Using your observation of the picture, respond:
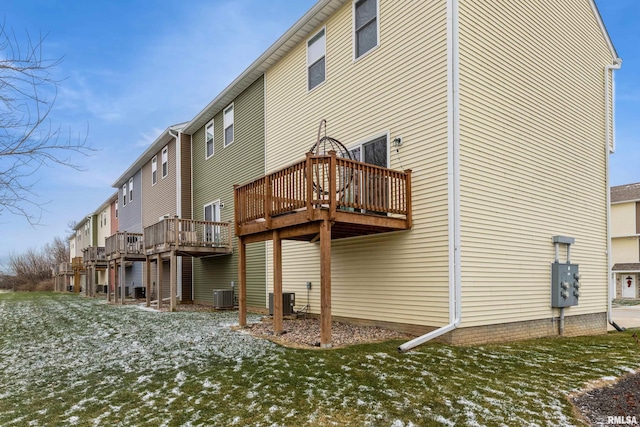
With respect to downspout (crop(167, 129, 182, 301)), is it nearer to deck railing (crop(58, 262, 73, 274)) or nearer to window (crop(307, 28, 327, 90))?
window (crop(307, 28, 327, 90))

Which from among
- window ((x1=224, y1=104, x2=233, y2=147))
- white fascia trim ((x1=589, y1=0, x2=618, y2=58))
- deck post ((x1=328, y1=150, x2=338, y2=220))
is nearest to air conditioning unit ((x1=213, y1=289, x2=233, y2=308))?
window ((x1=224, y1=104, x2=233, y2=147))

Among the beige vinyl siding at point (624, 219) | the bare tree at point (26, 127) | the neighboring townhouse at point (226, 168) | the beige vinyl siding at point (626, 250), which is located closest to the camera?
the bare tree at point (26, 127)

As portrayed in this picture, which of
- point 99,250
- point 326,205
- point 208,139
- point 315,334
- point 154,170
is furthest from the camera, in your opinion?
point 99,250

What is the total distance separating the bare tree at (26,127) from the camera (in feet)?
15.0

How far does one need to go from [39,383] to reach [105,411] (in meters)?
1.87

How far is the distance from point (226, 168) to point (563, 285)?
11.8 metres

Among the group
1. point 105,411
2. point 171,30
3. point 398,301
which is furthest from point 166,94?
point 105,411

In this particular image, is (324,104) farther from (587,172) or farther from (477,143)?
(587,172)

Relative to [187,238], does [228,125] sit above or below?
above

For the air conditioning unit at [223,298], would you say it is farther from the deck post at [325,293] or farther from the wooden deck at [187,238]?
the deck post at [325,293]

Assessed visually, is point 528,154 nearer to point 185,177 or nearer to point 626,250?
point 185,177

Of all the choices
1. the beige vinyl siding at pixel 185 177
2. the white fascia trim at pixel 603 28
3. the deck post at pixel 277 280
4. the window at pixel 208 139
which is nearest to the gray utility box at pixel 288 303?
the deck post at pixel 277 280

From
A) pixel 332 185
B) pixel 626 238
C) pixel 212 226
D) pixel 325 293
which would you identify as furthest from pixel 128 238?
pixel 626 238

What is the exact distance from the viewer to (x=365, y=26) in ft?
33.8
